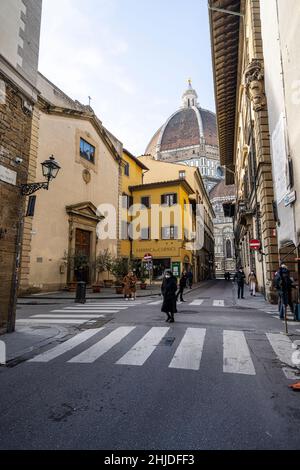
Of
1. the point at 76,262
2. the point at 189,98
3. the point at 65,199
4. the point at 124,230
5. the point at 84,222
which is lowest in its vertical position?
the point at 76,262

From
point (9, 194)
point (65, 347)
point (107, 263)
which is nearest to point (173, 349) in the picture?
point (65, 347)

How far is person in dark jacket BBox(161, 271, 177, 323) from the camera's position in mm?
9211

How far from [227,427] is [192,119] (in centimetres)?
11469

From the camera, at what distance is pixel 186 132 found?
343 feet

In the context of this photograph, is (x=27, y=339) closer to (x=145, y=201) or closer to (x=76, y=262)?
(x=76, y=262)

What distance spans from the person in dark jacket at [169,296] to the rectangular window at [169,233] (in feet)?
71.6

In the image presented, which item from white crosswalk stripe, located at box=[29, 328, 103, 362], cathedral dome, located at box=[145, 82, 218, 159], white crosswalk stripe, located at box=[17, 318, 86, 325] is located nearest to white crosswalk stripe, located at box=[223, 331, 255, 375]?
white crosswalk stripe, located at box=[29, 328, 103, 362]

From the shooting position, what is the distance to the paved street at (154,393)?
9.39 ft

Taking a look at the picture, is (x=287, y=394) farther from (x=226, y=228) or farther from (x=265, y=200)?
(x=226, y=228)

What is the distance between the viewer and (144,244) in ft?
108

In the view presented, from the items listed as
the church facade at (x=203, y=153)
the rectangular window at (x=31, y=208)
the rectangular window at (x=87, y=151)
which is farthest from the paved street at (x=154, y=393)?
the church facade at (x=203, y=153)

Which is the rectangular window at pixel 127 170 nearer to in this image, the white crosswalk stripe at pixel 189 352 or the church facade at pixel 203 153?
the white crosswalk stripe at pixel 189 352

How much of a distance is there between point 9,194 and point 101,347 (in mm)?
4436
